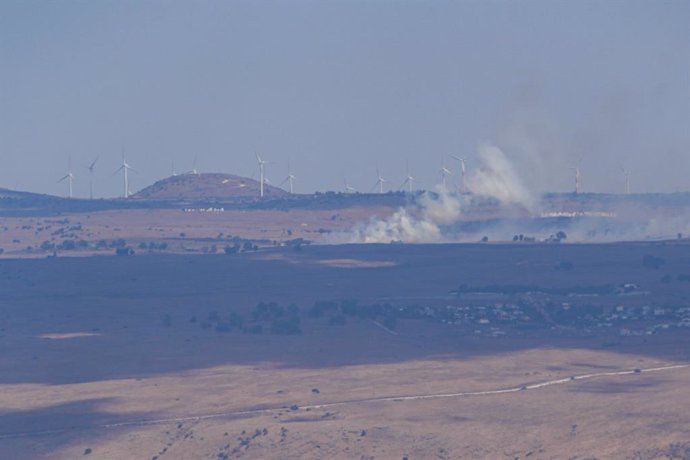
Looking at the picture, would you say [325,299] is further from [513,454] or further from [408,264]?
[513,454]

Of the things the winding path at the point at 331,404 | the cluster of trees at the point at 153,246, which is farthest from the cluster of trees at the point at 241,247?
the winding path at the point at 331,404

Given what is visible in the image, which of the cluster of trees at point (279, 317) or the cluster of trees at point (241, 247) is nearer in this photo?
the cluster of trees at point (279, 317)

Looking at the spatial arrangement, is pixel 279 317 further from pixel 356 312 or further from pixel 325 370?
pixel 325 370

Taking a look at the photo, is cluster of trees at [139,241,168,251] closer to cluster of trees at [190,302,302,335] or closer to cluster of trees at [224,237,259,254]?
cluster of trees at [224,237,259,254]

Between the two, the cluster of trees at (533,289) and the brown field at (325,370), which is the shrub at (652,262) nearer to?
the brown field at (325,370)

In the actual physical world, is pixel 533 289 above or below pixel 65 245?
below

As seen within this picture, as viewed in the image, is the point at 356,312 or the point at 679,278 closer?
the point at 356,312

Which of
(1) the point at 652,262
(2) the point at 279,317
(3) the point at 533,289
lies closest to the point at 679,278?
(1) the point at 652,262

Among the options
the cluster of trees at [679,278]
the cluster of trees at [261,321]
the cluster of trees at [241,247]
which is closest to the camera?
the cluster of trees at [261,321]

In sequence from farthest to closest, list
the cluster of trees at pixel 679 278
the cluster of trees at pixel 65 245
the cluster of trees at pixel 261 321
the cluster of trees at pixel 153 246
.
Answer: the cluster of trees at pixel 65 245 → the cluster of trees at pixel 153 246 → the cluster of trees at pixel 679 278 → the cluster of trees at pixel 261 321
